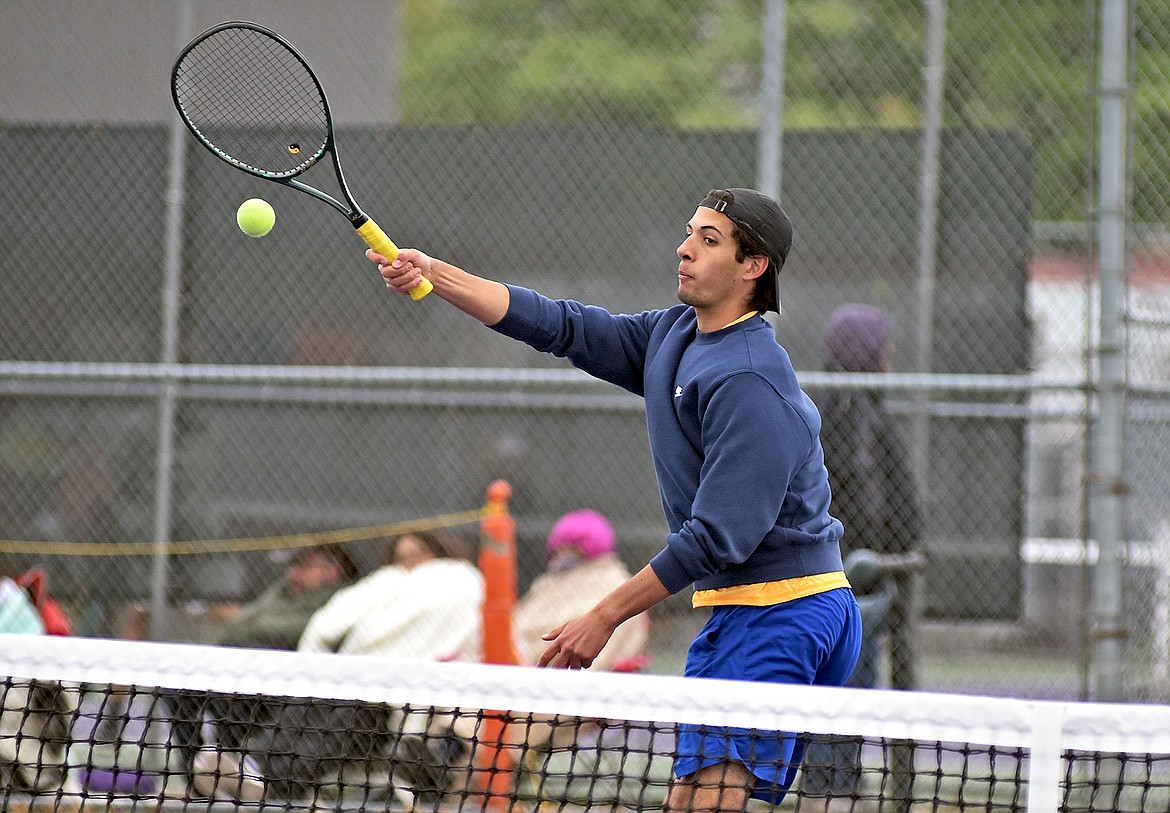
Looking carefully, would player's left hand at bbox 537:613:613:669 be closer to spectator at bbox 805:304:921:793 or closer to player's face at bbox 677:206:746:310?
player's face at bbox 677:206:746:310

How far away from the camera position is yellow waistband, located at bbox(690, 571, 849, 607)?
9.76 ft

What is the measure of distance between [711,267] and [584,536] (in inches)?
119

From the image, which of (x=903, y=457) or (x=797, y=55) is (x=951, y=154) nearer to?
(x=903, y=457)

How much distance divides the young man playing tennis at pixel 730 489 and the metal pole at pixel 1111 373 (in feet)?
8.28

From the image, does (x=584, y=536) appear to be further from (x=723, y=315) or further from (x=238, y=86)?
(x=723, y=315)

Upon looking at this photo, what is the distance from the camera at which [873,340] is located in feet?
18.2

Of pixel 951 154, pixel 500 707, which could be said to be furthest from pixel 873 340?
pixel 500 707

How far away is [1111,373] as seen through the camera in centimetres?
531

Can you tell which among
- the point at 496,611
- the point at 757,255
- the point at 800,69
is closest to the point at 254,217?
the point at 757,255

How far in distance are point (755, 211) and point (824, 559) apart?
0.79m

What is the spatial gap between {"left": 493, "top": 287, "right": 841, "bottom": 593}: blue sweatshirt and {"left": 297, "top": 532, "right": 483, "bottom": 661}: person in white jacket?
2522 mm

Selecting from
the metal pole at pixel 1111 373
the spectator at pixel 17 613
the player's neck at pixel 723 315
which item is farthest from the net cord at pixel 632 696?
the metal pole at pixel 1111 373

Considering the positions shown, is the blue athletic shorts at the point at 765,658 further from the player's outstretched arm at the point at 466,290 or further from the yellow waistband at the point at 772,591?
the player's outstretched arm at the point at 466,290

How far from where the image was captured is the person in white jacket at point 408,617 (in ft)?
18.2
